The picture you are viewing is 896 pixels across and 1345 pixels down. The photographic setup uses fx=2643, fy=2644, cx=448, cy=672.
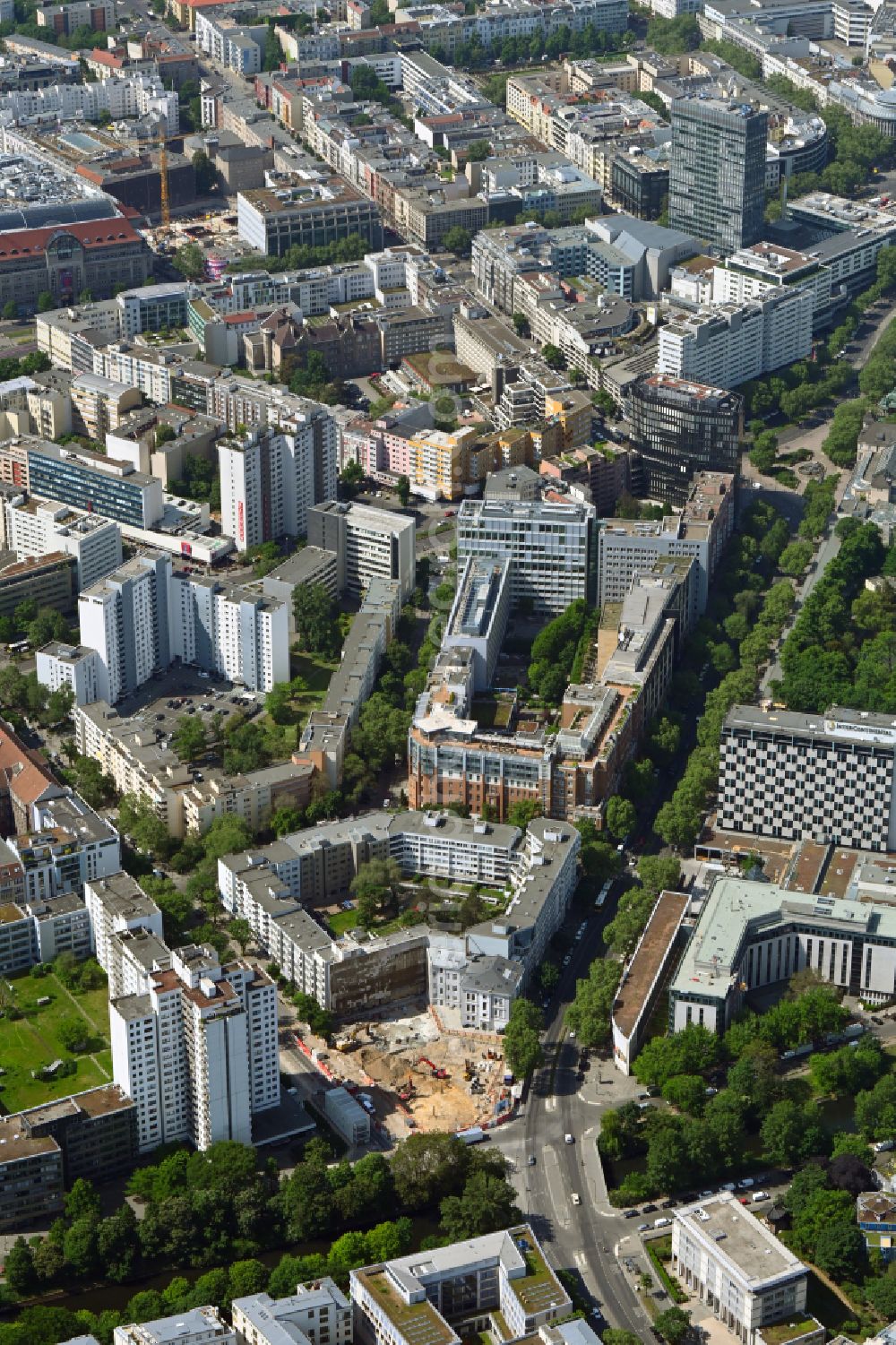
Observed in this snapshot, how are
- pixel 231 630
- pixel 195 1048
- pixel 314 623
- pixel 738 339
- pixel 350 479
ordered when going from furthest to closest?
pixel 738 339, pixel 350 479, pixel 314 623, pixel 231 630, pixel 195 1048

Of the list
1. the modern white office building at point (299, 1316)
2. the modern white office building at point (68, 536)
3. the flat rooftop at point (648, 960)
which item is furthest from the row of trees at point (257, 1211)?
the modern white office building at point (68, 536)

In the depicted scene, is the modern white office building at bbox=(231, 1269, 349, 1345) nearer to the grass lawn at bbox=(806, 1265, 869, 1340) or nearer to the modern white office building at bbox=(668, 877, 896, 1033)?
the grass lawn at bbox=(806, 1265, 869, 1340)

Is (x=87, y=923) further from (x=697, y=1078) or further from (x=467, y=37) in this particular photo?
(x=467, y=37)

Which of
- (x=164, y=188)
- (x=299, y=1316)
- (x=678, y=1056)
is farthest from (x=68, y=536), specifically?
(x=299, y=1316)

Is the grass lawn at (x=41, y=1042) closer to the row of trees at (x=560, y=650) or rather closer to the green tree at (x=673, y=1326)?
the green tree at (x=673, y=1326)

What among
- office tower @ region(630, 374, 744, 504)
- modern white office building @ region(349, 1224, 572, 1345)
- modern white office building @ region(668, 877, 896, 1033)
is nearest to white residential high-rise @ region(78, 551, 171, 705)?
office tower @ region(630, 374, 744, 504)

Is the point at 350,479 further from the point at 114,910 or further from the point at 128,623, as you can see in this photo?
the point at 114,910
